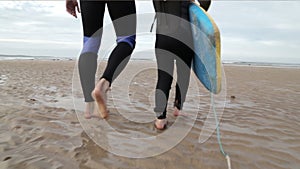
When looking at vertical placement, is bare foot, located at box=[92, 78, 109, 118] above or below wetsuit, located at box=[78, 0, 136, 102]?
below

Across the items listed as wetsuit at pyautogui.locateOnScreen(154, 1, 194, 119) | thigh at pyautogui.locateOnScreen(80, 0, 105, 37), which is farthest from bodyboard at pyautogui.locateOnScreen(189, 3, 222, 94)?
thigh at pyautogui.locateOnScreen(80, 0, 105, 37)

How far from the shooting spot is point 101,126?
207 centimetres

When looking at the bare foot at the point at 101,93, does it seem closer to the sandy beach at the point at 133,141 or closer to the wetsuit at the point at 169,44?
the sandy beach at the point at 133,141

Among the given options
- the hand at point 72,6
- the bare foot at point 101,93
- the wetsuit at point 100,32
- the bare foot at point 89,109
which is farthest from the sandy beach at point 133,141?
the hand at point 72,6

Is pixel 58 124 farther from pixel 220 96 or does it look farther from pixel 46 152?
pixel 220 96

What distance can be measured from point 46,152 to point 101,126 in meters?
0.58

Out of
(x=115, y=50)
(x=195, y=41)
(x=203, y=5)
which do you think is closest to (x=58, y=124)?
(x=115, y=50)

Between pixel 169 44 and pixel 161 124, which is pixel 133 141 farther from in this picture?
pixel 169 44

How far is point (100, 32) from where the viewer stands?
2002 mm

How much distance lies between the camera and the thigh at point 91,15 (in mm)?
1915

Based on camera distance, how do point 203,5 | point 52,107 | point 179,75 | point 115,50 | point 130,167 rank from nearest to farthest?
point 130,167 < point 115,50 < point 203,5 < point 179,75 < point 52,107

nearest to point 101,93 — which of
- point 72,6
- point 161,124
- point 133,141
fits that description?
point 133,141

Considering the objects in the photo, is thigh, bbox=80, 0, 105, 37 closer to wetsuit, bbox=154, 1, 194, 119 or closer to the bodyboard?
wetsuit, bbox=154, 1, 194, 119

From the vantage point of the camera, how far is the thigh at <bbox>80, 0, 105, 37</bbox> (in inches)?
75.4
